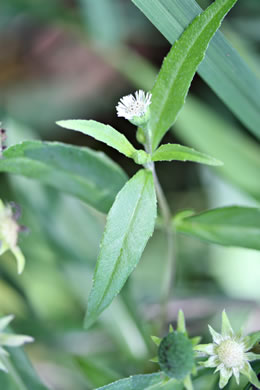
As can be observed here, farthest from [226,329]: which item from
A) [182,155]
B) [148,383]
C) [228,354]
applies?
[182,155]

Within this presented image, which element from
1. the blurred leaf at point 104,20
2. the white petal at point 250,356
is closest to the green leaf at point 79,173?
the white petal at point 250,356

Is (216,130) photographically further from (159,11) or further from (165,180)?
(159,11)

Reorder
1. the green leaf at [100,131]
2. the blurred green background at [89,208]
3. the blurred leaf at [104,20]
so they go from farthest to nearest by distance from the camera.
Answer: the blurred leaf at [104,20] < the blurred green background at [89,208] < the green leaf at [100,131]

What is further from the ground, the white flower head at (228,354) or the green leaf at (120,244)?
the green leaf at (120,244)

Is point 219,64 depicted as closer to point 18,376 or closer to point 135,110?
point 135,110

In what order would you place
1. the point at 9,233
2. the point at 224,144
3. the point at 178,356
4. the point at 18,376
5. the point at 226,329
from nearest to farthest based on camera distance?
1. the point at 178,356
2. the point at 226,329
3. the point at 9,233
4. the point at 18,376
5. the point at 224,144

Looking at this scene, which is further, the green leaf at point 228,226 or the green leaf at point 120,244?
the green leaf at point 228,226

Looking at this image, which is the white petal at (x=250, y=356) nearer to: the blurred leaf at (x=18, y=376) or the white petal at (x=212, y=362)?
the white petal at (x=212, y=362)

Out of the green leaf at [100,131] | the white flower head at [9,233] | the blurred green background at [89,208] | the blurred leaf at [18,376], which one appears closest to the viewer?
the green leaf at [100,131]
